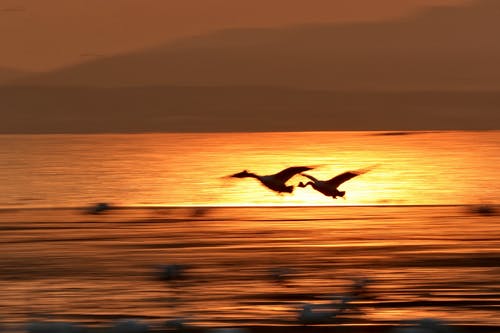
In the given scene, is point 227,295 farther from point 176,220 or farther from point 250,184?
point 250,184

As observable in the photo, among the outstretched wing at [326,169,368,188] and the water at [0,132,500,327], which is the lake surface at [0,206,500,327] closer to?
the water at [0,132,500,327]

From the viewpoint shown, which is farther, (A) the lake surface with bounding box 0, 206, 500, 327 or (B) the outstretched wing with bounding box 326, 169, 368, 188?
(B) the outstretched wing with bounding box 326, 169, 368, 188

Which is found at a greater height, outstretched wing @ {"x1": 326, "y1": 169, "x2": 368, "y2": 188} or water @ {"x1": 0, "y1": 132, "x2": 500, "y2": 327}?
outstretched wing @ {"x1": 326, "y1": 169, "x2": 368, "y2": 188}

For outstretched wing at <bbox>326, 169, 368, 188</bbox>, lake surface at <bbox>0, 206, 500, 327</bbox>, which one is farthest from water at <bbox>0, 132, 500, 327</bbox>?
outstretched wing at <bbox>326, 169, 368, 188</bbox>

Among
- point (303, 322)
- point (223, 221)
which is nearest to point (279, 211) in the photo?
point (223, 221)

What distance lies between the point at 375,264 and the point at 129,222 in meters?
7.03

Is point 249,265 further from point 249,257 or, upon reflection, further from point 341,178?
point 341,178

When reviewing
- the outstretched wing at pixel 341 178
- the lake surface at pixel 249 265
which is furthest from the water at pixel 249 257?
the outstretched wing at pixel 341 178

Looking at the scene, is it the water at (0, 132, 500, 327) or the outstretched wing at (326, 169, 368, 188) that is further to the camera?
the outstretched wing at (326, 169, 368, 188)

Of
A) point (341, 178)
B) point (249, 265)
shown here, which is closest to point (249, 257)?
point (249, 265)

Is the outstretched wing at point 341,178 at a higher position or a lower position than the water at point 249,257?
higher

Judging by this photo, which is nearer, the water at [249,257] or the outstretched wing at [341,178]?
the water at [249,257]

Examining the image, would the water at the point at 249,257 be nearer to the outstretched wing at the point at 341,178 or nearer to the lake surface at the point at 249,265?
the lake surface at the point at 249,265

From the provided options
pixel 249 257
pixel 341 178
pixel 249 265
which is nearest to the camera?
pixel 249 265
